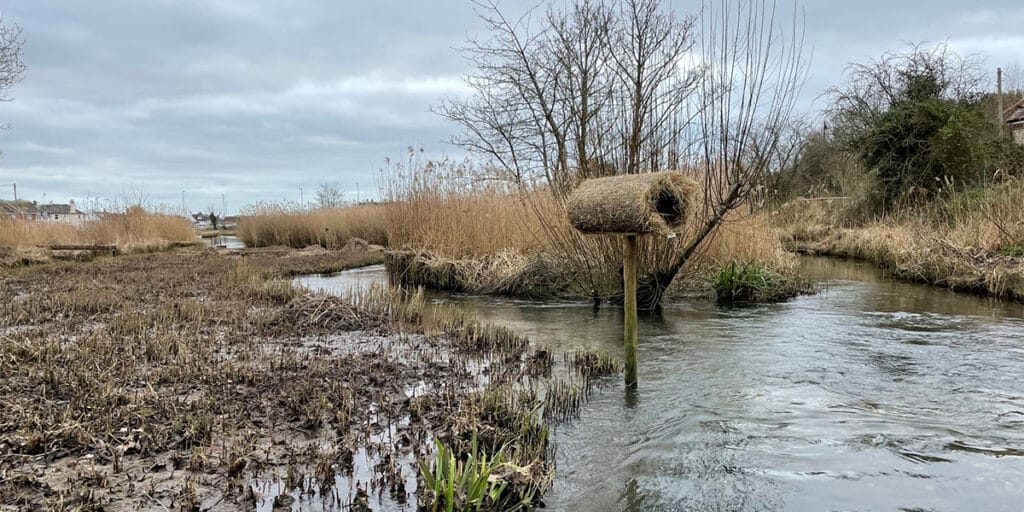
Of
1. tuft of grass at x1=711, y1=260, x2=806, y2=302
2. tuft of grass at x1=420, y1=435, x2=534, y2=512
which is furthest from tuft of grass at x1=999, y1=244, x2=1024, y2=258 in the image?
tuft of grass at x1=420, y1=435, x2=534, y2=512

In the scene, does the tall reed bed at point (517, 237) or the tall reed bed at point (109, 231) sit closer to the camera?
the tall reed bed at point (517, 237)

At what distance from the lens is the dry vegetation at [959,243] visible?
1023cm

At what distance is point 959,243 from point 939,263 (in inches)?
27.7

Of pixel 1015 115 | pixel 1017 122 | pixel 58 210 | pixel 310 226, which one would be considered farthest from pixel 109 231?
pixel 1015 115

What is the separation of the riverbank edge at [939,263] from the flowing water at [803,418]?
213cm

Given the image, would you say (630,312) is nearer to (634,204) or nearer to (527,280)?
(634,204)

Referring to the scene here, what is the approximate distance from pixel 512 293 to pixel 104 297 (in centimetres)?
636

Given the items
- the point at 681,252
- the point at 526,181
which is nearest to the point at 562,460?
the point at 681,252

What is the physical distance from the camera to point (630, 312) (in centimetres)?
493

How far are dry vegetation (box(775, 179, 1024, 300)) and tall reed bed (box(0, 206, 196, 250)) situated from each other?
21.2 meters

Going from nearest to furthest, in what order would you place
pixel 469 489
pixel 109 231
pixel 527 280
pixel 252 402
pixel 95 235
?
pixel 469 489, pixel 252 402, pixel 527 280, pixel 95 235, pixel 109 231

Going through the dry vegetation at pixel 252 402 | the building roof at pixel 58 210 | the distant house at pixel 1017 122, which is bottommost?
the dry vegetation at pixel 252 402

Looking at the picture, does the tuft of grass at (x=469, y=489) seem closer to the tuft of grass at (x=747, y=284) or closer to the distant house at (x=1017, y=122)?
the tuft of grass at (x=747, y=284)

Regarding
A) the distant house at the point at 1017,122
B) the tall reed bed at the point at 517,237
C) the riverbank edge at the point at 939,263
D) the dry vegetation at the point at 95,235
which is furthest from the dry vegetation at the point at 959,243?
the dry vegetation at the point at 95,235
